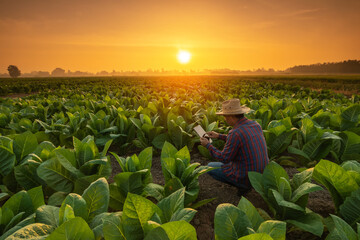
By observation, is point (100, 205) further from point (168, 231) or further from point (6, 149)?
point (6, 149)

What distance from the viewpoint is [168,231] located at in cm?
108

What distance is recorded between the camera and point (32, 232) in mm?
1260

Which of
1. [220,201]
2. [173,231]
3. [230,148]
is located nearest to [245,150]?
[230,148]

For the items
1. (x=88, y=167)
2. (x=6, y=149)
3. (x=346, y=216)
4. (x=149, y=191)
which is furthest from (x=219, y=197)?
(x=6, y=149)

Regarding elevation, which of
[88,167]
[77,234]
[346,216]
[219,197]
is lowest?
[219,197]

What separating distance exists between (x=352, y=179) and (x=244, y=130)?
144cm

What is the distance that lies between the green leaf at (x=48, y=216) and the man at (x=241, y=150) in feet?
7.55

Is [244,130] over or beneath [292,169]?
over

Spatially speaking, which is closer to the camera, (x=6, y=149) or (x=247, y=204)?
(x=247, y=204)

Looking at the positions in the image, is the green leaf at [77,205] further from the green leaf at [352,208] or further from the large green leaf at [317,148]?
the large green leaf at [317,148]

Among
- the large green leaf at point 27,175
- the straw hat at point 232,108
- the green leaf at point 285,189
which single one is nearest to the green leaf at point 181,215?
the green leaf at point 285,189

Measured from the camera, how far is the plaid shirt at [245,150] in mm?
3109

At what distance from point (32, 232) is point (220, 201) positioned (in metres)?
2.31

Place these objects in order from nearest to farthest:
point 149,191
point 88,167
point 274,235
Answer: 1. point 274,235
2. point 149,191
3. point 88,167
